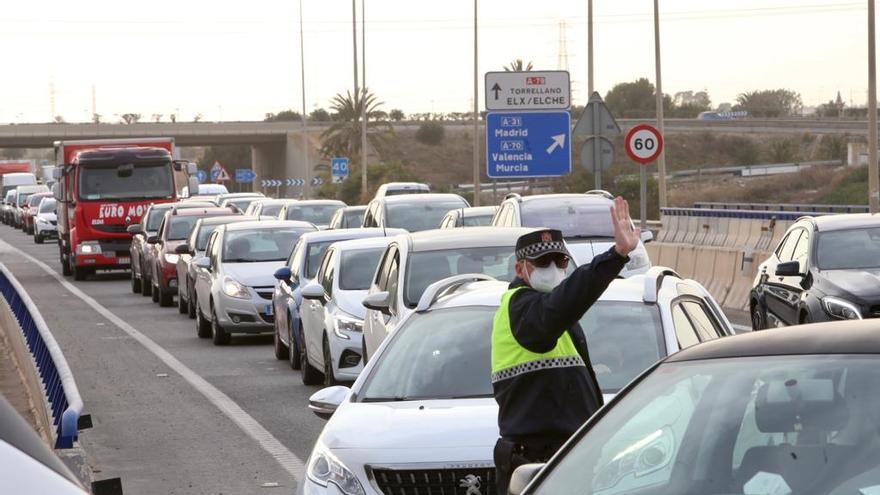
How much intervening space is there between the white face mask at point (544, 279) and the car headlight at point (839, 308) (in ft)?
31.5

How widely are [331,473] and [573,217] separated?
14.9m

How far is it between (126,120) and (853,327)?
12559 cm

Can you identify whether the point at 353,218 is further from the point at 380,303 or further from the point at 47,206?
the point at 47,206

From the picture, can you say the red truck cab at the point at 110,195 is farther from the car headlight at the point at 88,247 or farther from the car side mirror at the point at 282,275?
the car side mirror at the point at 282,275

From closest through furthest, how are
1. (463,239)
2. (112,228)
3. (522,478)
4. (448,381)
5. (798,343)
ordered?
(798,343) → (522,478) → (448,381) → (463,239) → (112,228)

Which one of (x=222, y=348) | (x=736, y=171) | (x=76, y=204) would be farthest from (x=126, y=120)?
(x=222, y=348)

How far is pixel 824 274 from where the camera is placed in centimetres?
1775

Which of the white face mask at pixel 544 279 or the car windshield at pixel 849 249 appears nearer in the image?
the white face mask at pixel 544 279

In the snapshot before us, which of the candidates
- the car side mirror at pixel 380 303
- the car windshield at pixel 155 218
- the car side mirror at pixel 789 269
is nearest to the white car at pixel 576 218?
the car side mirror at pixel 789 269

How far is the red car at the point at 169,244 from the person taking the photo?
3178 cm

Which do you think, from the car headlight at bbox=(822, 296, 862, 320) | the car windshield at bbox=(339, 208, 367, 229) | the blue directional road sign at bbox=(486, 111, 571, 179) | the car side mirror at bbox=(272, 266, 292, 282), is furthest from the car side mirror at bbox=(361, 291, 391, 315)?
the car windshield at bbox=(339, 208, 367, 229)

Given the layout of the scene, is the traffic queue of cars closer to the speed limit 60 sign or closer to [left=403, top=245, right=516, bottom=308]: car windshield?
[left=403, top=245, right=516, bottom=308]: car windshield

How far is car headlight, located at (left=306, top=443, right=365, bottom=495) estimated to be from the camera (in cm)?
818


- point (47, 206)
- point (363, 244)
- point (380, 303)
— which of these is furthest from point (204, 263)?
point (47, 206)
